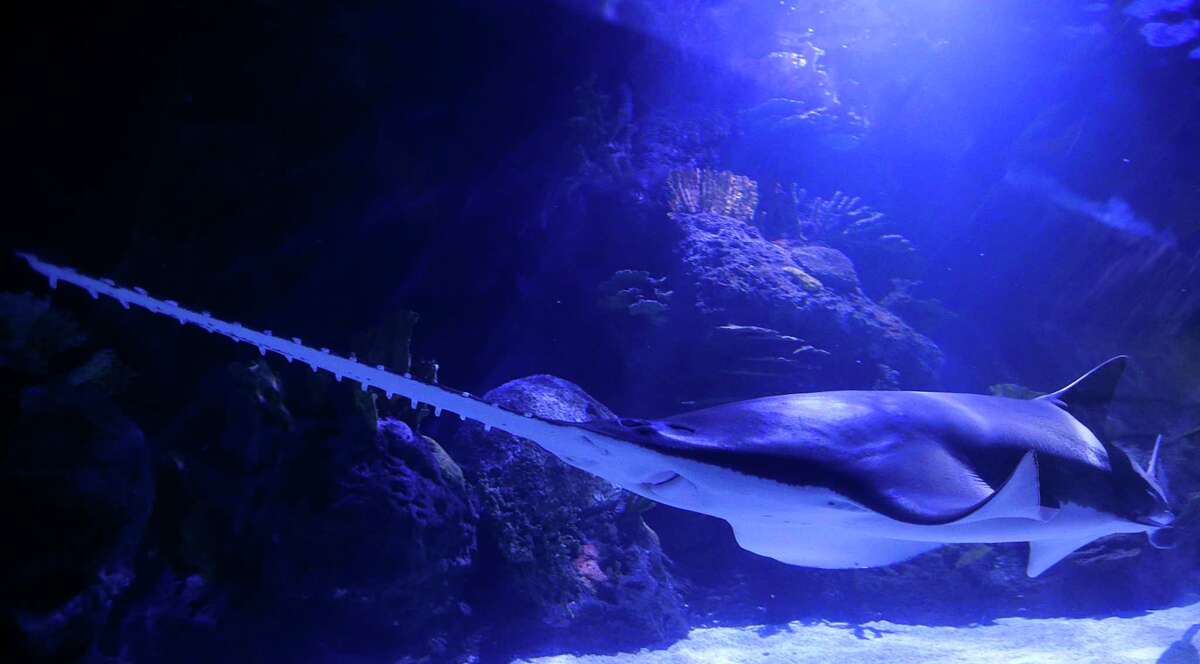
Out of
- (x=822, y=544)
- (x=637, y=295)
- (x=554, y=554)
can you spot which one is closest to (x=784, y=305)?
(x=637, y=295)

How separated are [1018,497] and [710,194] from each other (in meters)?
7.16

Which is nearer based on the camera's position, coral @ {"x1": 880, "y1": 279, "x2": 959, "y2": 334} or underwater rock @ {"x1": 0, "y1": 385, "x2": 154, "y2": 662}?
underwater rock @ {"x1": 0, "y1": 385, "x2": 154, "y2": 662}

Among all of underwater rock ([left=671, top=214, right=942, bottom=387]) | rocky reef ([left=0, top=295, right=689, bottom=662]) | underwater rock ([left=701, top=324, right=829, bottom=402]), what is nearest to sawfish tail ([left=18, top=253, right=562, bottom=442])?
rocky reef ([left=0, top=295, right=689, bottom=662])

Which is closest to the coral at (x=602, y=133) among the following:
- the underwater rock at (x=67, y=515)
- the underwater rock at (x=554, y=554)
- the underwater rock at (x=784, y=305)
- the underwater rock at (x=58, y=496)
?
the underwater rock at (x=784, y=305)

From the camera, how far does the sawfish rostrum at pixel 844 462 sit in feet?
5.62

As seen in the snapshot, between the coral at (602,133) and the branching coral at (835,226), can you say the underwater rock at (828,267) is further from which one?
the coral at (602,133)

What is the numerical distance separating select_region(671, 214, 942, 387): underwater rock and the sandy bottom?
9.13 feet

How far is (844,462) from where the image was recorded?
7.24 feet

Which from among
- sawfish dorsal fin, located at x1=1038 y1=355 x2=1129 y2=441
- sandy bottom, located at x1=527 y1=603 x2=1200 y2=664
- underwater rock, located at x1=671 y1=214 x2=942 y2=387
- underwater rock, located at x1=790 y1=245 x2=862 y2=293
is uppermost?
underwater rock, located at x1=790 y1=245 x2=862 y2=293

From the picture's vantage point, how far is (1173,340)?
694 centimetres

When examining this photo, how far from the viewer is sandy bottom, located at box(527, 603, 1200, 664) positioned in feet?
15.3

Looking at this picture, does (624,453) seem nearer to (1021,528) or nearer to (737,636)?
(1021,528)

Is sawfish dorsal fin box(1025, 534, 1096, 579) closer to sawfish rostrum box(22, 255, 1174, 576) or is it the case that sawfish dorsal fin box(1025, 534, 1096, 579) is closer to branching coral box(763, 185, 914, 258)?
sawfish rostrum box(22, 255, 1174, 576)

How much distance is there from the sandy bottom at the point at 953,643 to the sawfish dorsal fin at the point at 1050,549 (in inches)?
34.2
